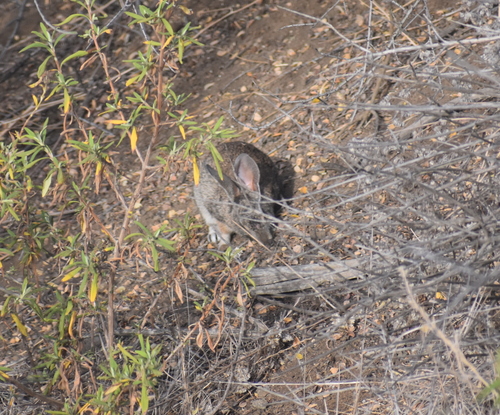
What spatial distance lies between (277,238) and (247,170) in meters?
0.73

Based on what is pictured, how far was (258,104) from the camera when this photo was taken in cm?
703

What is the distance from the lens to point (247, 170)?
5758 millimetres

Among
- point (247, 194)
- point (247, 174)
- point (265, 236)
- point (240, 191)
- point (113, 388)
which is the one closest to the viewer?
point (113, 388)

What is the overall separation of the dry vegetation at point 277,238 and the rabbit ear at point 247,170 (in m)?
0.39

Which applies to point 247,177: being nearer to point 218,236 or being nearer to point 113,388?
point 218,236

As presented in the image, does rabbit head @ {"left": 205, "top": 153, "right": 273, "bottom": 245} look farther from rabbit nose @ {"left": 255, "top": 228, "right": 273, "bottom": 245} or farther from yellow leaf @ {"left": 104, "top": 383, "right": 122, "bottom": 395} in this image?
yellow leaf @ {"left": 104, "top": 383, "right": 122, "bottom": 395}

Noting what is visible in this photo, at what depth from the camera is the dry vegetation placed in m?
2.72

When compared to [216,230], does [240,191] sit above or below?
above

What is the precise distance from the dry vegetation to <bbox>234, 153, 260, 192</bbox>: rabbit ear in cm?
39

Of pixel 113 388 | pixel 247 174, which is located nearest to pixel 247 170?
pixel 247 174

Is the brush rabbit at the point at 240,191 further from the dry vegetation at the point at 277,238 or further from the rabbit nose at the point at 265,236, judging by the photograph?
the dry vegetation at the point at 277,238

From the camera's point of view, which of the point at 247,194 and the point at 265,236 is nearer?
the point at 265,236

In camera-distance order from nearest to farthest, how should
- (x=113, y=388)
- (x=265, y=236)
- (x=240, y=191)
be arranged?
1. (x=113, y=388)
2. (x=265, y=236)
3. (x=240, y=191)

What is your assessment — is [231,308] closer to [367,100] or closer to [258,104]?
[367,100]
